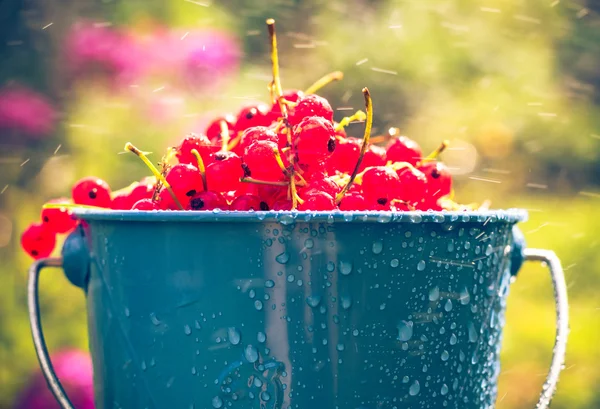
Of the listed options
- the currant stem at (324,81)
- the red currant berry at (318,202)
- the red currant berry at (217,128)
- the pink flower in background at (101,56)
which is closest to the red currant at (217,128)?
the red currant berry at (217,128)

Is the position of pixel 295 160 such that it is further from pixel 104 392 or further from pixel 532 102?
pixel 532 102

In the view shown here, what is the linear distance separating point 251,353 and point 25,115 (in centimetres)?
128

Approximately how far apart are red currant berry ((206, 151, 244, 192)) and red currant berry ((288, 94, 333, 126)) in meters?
0.07

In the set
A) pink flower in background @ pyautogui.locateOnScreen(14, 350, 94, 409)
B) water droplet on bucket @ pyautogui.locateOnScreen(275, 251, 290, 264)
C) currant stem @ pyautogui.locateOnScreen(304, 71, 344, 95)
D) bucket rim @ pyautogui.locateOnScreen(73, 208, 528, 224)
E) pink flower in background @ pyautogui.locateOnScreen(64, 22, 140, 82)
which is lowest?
pink flower in background @ pyautogui.locateOnScreen(14, 350, 94, 409)

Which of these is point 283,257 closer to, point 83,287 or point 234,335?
point 234,335

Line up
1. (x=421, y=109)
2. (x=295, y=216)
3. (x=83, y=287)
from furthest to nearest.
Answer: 1. (x=421, y=109)
2. (x=83, y=287)
3. (x=295, y=216)

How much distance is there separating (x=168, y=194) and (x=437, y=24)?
5.26 feet

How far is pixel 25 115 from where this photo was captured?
1675 millimetres

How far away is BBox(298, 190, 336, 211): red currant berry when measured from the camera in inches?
24.8

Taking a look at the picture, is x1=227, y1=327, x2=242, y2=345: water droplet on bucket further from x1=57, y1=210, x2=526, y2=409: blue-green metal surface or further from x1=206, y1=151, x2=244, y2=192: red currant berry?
x1=206, y1=151, x2=244, y2=192: red currant berry

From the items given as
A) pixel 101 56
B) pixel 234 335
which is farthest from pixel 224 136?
pixel 101 56

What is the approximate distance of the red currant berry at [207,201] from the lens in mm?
668

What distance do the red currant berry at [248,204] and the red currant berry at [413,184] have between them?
0.47 feet

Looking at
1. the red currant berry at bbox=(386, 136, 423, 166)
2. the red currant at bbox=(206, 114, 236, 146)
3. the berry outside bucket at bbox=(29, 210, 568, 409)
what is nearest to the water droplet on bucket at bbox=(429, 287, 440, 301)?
the berry outside bucket at bbox=(29, 210, 568, 409)
